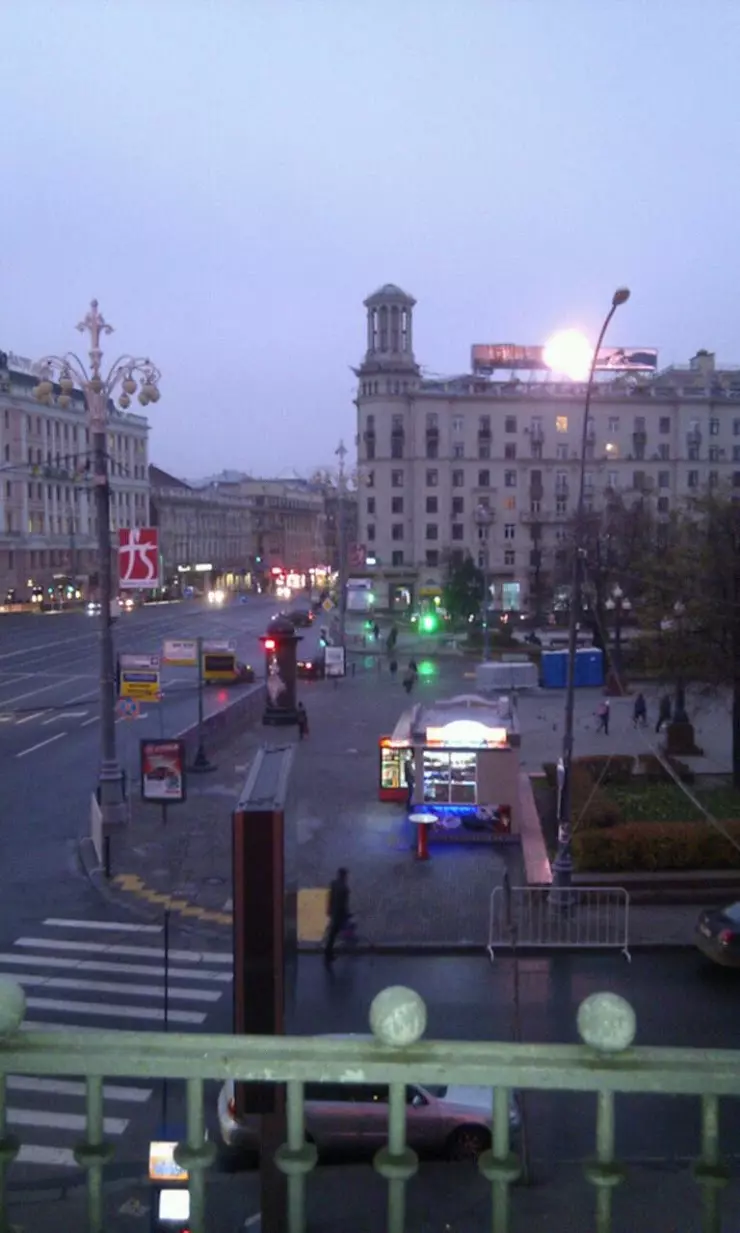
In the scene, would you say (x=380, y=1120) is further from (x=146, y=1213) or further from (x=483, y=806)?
(x=483, y=806)

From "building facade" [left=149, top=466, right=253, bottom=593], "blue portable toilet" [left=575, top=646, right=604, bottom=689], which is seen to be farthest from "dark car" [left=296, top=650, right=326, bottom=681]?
"building facade" [left=149, top=466, right=253, bottom=593]

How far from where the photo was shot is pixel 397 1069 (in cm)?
250

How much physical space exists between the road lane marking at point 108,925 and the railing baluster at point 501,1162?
11543 millimetres

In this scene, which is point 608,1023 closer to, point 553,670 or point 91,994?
point 91,994

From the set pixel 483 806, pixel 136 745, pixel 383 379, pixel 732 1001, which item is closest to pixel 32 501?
pixel 383 379

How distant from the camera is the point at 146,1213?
4367mm

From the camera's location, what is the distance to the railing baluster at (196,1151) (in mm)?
2545

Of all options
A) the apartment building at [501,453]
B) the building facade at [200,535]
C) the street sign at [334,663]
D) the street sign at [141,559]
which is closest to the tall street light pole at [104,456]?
the street sign at [141,559]

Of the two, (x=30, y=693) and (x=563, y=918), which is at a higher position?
(x=30, y=693)

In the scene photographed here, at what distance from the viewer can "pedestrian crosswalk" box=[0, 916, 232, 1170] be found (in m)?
8.20

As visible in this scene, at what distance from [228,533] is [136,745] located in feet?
312

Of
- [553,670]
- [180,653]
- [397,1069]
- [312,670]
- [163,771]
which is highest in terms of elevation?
[397,1069]

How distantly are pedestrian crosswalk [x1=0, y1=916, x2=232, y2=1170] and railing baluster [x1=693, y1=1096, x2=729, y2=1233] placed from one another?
6.27 metres

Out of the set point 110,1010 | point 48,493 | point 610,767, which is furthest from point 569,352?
point 48,493
